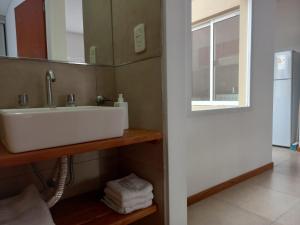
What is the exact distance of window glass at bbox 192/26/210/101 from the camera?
3041mm

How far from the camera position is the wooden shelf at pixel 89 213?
3.21ft

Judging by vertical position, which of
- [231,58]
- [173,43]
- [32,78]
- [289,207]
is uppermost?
[231,58]

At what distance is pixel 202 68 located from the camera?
306 cm

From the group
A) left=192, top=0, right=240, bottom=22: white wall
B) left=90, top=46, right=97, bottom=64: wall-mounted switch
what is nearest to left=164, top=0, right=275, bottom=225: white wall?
left=192, top=0, right=240, bottom=22: white wall

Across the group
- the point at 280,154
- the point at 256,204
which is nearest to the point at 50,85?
the point at 256,204

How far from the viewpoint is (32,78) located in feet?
3.40

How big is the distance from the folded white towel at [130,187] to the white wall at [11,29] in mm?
817

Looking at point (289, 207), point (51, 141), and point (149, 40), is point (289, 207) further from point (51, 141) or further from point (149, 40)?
point (51, 141)

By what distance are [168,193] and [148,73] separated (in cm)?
61

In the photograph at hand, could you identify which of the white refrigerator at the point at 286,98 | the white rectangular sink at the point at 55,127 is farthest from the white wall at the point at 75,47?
the white refrigerator at the point at 286,98

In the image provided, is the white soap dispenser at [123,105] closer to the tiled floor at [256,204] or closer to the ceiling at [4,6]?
the ceiling at [4,6]

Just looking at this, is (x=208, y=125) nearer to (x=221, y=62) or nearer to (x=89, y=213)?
(x=89, y=213)

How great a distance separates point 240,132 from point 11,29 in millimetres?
2123

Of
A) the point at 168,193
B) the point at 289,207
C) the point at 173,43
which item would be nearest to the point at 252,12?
the point at 173,43
